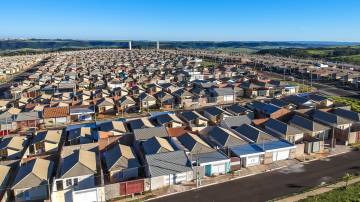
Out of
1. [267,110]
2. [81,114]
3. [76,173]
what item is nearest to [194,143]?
[76,173]

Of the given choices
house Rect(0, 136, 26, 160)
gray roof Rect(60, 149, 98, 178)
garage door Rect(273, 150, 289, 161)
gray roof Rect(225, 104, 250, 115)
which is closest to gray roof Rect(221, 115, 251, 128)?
gray roof Rect(225, 104, 250, 115)

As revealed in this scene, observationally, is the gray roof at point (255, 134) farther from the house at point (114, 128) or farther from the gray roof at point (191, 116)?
the house at point (114, 128)

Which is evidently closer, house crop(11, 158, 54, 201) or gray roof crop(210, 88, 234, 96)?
house crop(11, 158, 54, 201)

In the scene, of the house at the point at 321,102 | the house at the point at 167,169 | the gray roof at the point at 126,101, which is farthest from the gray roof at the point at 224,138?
the house at the point at 321,102

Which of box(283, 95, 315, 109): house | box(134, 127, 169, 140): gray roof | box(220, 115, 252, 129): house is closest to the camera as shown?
box(134, 127, 169, 140): gray roof

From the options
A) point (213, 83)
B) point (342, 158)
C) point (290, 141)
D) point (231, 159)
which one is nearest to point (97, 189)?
point (231, 159)

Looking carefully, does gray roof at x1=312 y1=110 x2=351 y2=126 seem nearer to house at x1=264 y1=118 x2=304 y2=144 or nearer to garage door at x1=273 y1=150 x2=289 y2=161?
house at x1=264 y1=118 x2=304 y2=144

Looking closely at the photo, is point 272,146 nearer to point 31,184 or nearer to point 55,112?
point 31,184
